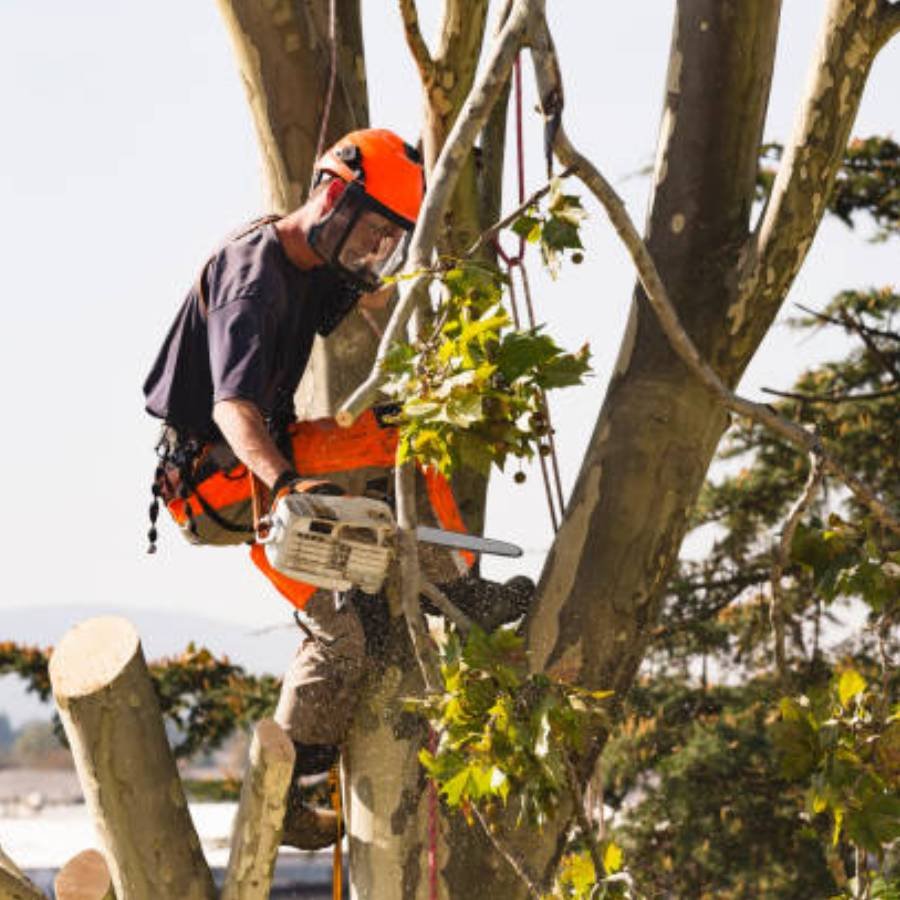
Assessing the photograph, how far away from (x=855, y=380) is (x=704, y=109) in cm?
619

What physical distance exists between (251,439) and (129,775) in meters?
0.78

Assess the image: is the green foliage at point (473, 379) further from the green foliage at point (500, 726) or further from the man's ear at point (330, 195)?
the man's ear at point (330, 195)

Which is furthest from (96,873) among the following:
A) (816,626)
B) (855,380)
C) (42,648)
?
(855,380)

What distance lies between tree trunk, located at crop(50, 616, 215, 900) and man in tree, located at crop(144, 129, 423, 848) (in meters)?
0.32

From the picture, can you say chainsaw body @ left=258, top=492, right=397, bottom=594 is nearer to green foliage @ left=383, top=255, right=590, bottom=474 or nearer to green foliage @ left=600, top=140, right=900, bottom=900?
green foliage @ left=383, top=255, right=590, bottom=474

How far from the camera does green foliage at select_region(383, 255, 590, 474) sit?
330 cm

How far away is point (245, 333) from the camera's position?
4047 mm

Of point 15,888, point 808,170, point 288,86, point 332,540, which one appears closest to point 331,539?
point 332,540

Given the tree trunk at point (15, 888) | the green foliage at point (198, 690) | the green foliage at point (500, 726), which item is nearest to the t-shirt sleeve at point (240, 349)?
the green foliage at point (500, 726)

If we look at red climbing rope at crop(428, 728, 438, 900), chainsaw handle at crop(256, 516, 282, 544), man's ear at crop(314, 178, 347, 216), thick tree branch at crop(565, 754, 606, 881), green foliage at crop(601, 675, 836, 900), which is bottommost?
green foliage at crop(601, 675, 836, 900)

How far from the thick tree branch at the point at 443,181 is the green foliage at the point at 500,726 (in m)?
0.52

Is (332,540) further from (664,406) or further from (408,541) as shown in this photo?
(664,406)

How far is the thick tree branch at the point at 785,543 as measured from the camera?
3.79m

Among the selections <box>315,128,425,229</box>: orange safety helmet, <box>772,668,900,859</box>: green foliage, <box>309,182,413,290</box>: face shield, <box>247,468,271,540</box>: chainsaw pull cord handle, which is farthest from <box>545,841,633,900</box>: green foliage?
<box>315,128,425,229</box>: orange safety helmet
